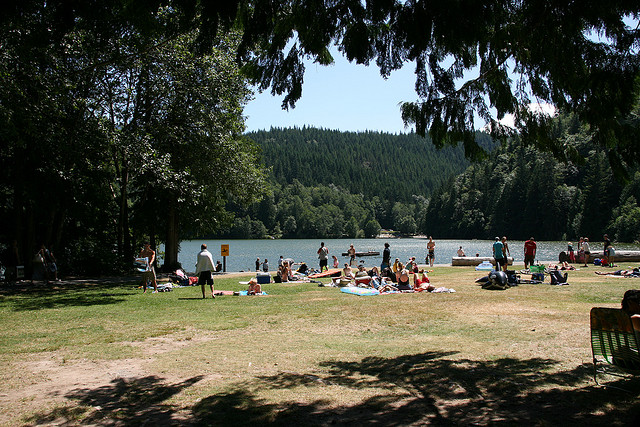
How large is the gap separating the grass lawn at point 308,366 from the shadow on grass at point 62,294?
3.69 feet

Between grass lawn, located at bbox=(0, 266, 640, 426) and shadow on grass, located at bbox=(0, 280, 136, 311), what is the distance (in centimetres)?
112

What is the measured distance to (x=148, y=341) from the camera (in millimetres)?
8422

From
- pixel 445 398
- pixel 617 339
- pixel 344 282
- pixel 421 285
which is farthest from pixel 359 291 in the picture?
pixel 617 339

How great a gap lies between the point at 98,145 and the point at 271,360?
1599cm

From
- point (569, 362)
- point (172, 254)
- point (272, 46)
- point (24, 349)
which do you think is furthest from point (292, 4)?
point (172, 254)

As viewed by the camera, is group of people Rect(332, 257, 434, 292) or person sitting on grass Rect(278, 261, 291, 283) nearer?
group of people Rect(332, 257, 434, 292)

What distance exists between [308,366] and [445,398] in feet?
6.53

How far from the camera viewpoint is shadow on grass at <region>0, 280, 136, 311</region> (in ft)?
45.2

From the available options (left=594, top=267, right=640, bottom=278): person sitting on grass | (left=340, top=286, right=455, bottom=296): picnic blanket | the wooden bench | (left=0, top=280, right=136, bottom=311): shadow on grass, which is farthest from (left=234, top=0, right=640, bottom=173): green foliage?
(left=594, top=267, right=640, bottom=278): person sitting on grass

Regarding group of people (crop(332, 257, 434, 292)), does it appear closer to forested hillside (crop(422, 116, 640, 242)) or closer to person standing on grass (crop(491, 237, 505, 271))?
person standing on grass (crop(491, 237, 505, 271))

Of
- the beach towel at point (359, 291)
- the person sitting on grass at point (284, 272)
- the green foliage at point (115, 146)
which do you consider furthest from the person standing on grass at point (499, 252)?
the green foliage at point (115, 146)

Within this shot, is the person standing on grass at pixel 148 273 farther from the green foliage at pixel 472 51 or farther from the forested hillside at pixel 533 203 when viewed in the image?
the forested hillside at pixel 533 203

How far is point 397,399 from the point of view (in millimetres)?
5324

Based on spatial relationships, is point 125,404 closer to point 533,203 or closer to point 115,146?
point 115,146
